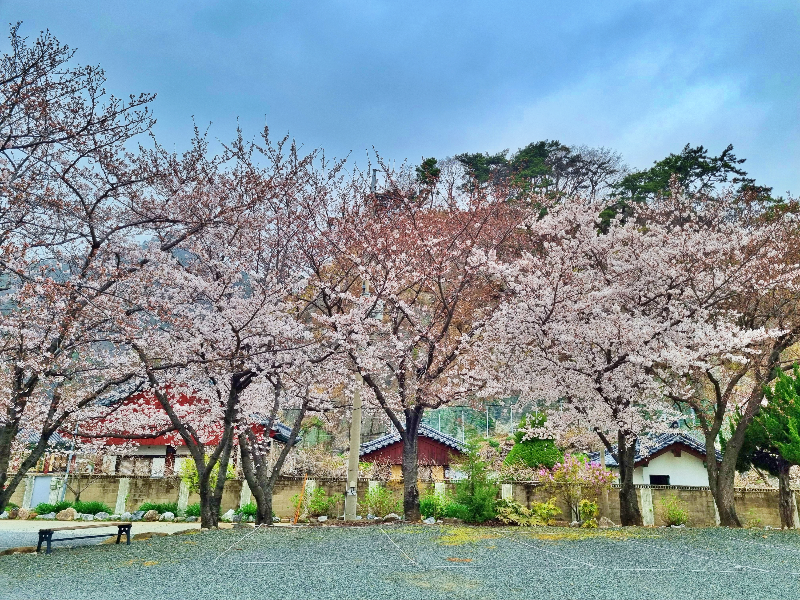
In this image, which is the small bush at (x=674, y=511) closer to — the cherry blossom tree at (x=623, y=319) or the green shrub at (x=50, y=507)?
the cherry blossom tree at (x=623, y=319)

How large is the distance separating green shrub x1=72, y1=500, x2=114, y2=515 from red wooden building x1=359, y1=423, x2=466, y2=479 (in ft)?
33.5

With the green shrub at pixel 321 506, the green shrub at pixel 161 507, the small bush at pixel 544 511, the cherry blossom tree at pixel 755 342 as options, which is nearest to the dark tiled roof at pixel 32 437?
the green shrub at pixel 161 507

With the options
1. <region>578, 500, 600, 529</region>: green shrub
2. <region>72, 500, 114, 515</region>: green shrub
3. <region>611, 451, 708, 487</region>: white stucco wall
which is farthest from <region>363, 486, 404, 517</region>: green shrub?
<region>611, 451, 708, 487</region>: white stucco wall

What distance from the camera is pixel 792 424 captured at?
510 inches

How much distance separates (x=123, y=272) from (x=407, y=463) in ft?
27.1

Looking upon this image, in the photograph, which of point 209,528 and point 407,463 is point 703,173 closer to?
point 407,463

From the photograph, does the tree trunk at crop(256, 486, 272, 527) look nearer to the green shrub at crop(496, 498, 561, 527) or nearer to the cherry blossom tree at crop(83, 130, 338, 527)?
the cherry blossom tree at crop(83, 130, 338, 527)

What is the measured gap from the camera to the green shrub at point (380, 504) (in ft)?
61.2

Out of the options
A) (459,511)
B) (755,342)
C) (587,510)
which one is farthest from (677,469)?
(459,511)

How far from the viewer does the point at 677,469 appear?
80.6 ft

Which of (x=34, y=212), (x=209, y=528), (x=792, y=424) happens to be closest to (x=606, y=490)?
(x=792, y=424)

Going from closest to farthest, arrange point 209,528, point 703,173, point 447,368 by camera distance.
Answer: point 209,528 < point 447,368 < point 703,173

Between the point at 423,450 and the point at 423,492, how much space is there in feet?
22.4

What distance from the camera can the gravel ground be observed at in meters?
6.45
